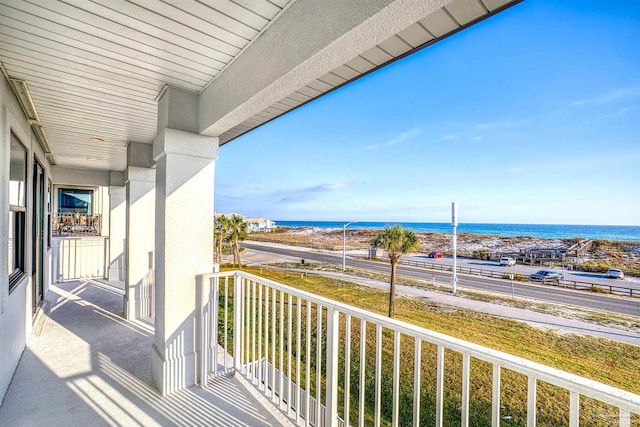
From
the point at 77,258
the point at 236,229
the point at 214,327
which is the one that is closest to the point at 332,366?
the point at 214,327

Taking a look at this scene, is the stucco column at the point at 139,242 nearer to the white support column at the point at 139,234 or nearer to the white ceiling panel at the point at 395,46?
the white support column at the point at 139,234

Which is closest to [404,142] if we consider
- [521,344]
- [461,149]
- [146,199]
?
[461,149]

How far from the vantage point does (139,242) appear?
407 cm

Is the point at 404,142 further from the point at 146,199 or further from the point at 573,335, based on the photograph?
the point at 146,199

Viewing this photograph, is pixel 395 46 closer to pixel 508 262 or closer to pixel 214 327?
pixel 214 327

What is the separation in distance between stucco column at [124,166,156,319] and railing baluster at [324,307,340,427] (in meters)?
3.17

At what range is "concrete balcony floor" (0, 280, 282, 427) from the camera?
1.94 metres

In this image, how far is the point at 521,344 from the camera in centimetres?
959

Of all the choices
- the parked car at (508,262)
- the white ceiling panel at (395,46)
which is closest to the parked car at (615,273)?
the parked car at (508,262)

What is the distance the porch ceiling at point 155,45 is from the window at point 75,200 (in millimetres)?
7414

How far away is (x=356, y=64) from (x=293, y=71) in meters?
0.59

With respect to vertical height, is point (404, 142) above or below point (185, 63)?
above

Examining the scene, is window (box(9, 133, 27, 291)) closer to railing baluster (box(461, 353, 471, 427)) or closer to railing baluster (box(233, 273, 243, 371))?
railing baluster (box(233, 273, 243, 371))

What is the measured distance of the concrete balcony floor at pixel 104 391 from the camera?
1.94 m
